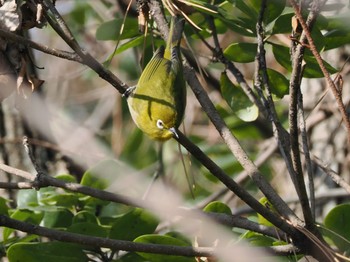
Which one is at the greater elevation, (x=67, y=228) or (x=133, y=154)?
(x=133, y=154)

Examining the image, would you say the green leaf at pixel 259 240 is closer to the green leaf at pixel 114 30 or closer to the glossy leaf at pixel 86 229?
the glossy leaf at pixel 86 229

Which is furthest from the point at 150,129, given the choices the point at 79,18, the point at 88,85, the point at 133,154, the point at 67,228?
the point at 88,85

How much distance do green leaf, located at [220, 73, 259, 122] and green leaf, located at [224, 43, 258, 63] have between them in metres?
0.07

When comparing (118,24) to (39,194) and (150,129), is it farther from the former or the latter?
(39,194)

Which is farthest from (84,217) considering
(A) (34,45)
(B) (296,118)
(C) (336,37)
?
(C) (336,37)

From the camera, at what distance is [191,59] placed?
362 cm

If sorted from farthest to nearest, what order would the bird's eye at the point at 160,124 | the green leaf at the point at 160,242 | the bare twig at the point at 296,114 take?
the bird's eye at the point at 160,124
the green leaf at the point at 160,242
the bare twig at the point at 296,114

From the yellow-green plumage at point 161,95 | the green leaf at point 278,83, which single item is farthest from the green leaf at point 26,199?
the green leaf at point 278,83

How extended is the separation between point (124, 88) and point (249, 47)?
613 mm

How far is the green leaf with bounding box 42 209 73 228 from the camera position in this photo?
7.81ft

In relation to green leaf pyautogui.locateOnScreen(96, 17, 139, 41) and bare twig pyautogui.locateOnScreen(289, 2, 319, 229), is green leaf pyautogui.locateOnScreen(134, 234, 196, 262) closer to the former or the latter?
bare twig pyautogui.locateOnScreen(289, 2, 319, 229)

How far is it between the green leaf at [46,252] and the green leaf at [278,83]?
82 centimetres

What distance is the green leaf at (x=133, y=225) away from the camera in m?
2.25

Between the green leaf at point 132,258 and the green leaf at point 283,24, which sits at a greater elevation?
the green leaf at point 283,24
